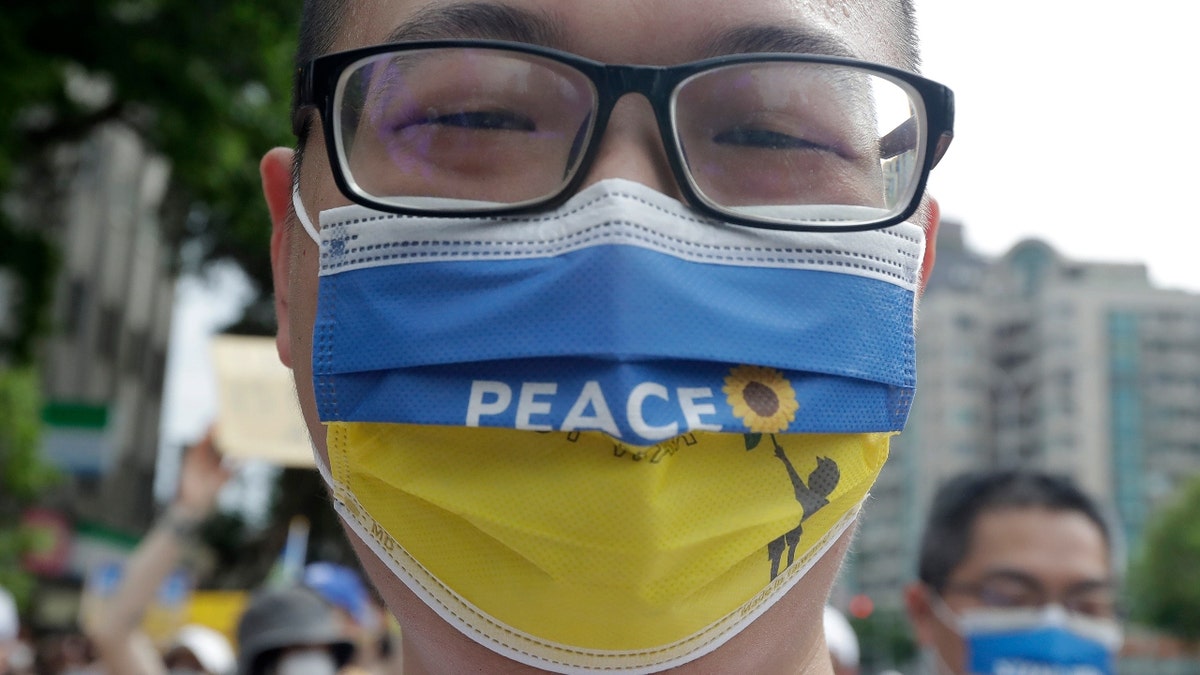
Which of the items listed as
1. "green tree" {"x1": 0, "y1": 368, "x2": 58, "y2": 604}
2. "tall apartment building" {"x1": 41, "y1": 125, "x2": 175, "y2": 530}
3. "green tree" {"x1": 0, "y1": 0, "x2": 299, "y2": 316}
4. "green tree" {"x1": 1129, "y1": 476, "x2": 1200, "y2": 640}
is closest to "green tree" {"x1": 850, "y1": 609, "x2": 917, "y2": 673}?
"green tree" {"x1": 1129, "y1": 476, "x2": 1200, "y2": 640}

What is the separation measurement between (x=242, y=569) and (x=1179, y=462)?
8241 centimetres

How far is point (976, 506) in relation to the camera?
165 inches

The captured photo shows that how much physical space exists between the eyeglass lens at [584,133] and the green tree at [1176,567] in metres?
56.8

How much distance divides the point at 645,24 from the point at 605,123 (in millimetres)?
134

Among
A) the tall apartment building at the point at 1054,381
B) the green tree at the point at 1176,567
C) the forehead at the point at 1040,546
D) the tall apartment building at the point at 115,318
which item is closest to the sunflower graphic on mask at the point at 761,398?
the forehead at the point at 1040,546

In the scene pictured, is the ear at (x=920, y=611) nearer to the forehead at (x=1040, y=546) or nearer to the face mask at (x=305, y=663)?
the forehead at (x=1040, y=546)

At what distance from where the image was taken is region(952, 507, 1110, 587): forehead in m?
4.03

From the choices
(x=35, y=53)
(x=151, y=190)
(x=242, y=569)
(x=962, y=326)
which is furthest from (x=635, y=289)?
(x=962, y=326)

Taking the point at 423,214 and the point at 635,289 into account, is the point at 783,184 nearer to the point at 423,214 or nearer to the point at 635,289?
→ the point at 635,289

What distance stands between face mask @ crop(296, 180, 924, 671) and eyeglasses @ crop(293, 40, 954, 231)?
39mm

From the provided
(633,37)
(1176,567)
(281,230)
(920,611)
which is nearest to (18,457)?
(920,611)

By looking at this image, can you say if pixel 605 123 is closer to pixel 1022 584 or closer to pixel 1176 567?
pixel 1022 584

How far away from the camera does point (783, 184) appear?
145 centimetres

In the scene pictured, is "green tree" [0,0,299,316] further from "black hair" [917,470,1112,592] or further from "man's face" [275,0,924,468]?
"man's face" [275,0,924,468]
